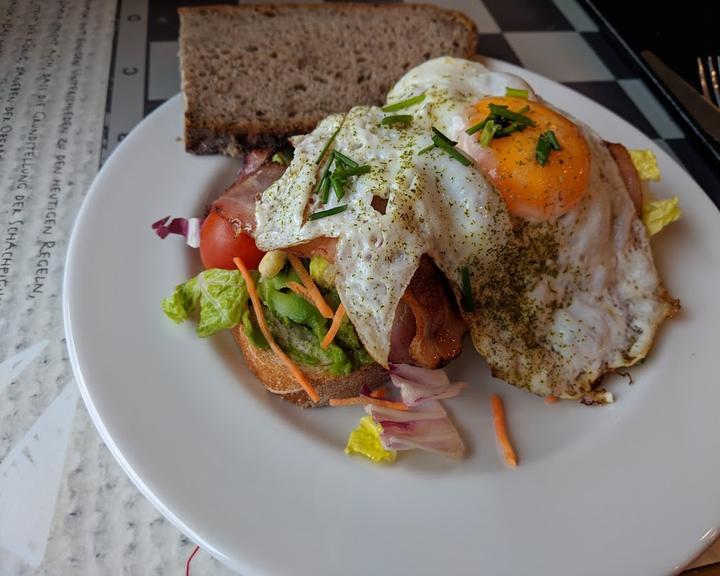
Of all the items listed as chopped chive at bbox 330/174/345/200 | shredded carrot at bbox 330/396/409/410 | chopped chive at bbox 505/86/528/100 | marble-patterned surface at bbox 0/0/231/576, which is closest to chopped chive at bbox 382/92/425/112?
chopped chive at bbox 505/86/528/100

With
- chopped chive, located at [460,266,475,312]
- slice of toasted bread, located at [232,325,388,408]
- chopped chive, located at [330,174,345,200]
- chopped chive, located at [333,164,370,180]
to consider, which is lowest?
slice of toasted bread, located at [232,325,388,408]

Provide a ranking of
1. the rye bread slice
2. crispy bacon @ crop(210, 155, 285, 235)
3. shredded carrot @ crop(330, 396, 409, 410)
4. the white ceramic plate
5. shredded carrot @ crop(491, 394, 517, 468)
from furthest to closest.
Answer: the rye bread slice → crispy bacon @ crop(210, 155, 285, 235) → shredded carrot @ crop(330, 396, 409, 410) → shredded carrot @ crop(491, 394, 517, 468) → the white ceramic plate

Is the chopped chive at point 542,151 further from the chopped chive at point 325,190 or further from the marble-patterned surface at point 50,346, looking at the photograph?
the marble-patterned surface at point 50,346

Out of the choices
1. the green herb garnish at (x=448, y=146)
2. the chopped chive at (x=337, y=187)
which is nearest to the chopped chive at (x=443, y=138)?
the green herb garnish at (x=448, y=146)

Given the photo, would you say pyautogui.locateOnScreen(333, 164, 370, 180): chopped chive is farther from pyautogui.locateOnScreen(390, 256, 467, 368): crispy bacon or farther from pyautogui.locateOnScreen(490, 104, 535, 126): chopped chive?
pyautogui.locateOnScreen(490, 104, 535, 126): chopped chive

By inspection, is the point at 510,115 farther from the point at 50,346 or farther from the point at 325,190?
the point at 50,346

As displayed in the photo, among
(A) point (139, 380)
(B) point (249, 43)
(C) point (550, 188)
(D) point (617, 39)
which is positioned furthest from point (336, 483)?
(D) point (617, 39)
